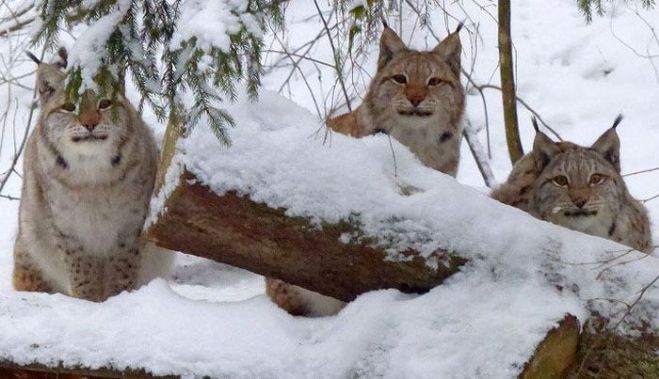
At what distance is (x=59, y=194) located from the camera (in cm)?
601

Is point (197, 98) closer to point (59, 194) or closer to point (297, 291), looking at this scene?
point (297, 291)

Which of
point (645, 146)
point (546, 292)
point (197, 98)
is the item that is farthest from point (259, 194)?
point (645, 146)

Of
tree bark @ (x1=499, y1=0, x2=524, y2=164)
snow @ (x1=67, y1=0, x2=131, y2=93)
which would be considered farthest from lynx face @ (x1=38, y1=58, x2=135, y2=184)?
tree bark @ (x1=499, y1=0, x2=524, y2=164)

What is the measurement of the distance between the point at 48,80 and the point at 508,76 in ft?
9.26

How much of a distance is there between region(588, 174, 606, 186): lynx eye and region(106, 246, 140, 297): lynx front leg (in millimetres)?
2615

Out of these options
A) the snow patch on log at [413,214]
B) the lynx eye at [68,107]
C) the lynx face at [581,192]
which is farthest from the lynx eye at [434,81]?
the lynx eye at [68,107]

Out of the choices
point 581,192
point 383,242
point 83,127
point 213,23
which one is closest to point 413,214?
point 383,242

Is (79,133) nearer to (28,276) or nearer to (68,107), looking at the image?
(68,107)

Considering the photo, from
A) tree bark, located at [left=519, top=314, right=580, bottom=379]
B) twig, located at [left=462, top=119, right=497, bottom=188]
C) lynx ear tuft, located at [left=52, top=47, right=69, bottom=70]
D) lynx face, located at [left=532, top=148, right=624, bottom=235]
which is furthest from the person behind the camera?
twig, located at [left=462, top=119, right=497, bottom=188]

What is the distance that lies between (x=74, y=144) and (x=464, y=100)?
7.71 feet

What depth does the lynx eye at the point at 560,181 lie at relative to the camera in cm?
540

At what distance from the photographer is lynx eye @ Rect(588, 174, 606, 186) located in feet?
17.6

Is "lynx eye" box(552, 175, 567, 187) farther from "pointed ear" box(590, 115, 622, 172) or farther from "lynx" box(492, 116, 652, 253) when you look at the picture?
"pointed ear" box(590, 115, 622, 172)

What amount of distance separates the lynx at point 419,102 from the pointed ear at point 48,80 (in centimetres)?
160
